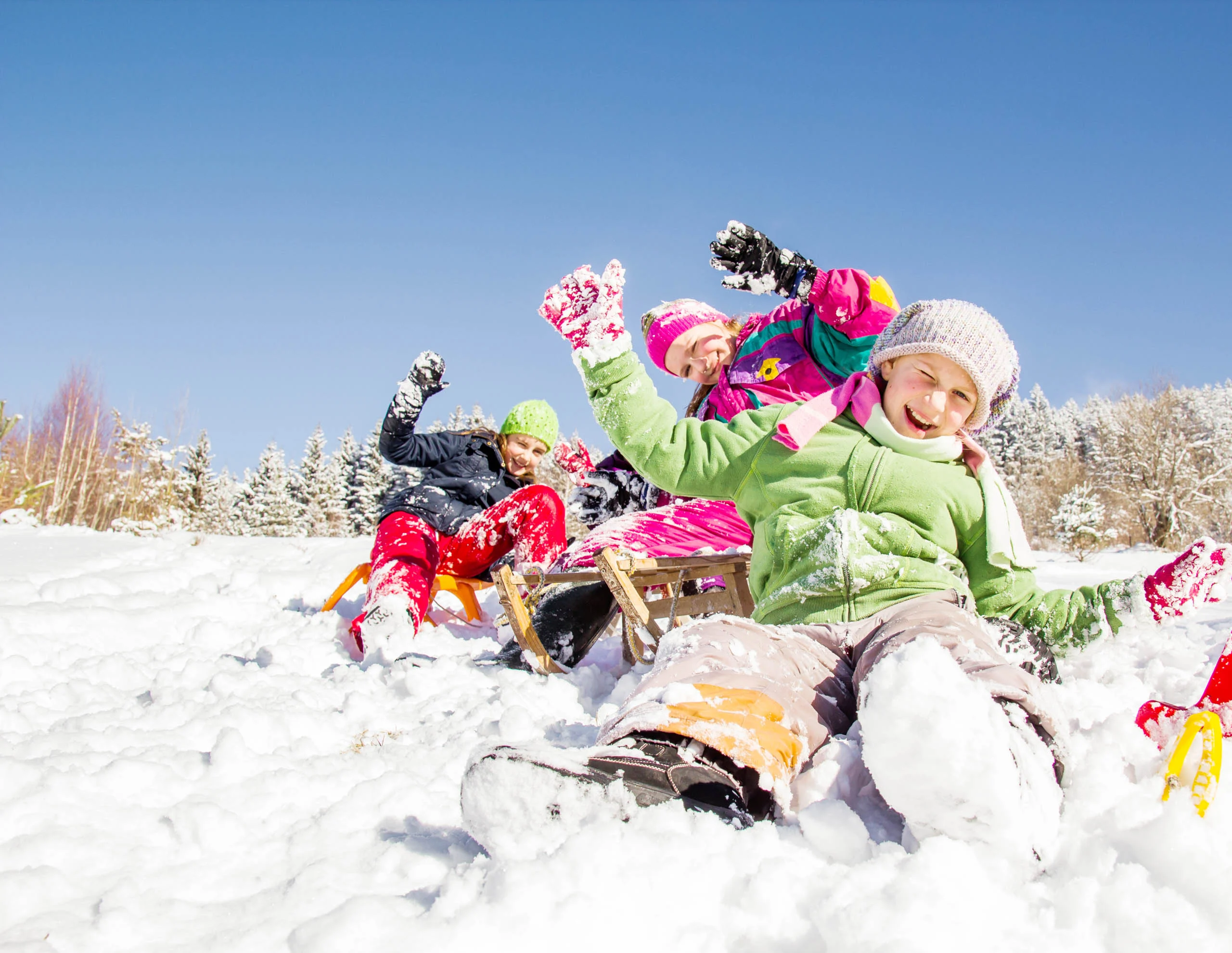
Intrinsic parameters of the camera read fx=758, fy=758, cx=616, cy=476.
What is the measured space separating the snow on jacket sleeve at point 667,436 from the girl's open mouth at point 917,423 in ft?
1.13

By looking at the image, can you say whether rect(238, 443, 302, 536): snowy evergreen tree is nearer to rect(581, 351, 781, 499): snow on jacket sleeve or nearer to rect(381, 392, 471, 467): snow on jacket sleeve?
rect(381, 392, 471, 467): snow on jacket sleeve

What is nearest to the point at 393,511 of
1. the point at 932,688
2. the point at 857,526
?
the point at 857,526

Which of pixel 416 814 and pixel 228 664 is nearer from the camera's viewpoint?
pixel 416 814

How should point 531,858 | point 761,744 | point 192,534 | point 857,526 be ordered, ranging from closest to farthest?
point 531,858 → point 761,744 → point 857,526 → point 192,534

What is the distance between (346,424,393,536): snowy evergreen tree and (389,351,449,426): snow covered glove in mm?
29992

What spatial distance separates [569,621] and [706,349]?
4.34 ft

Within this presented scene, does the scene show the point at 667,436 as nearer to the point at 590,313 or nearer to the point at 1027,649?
the point at 590,313

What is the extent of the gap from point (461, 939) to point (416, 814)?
503 mm

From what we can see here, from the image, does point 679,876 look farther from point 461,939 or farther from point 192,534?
point 192,534

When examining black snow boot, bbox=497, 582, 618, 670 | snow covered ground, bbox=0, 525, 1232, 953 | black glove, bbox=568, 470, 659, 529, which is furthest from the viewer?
black glove, bbox=568, 470, 659, 529

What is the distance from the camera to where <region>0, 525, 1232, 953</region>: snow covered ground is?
34.6 inches

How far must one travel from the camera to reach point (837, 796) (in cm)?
125

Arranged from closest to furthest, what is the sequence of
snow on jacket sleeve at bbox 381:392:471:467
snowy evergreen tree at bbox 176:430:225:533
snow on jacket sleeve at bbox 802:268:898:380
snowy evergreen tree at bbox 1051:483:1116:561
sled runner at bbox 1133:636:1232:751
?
1. sled runner at bbox 1133:636:1232:751
2. snow on jacket sleeve at bbox 802:268:898:380
3. snow on jacket sleeve at bbox 381:392:471:467
4. snowy evergreen tree at bbox 1051:483:1116:561
5. snowy evergreen tree at bbox 176:430:225:533

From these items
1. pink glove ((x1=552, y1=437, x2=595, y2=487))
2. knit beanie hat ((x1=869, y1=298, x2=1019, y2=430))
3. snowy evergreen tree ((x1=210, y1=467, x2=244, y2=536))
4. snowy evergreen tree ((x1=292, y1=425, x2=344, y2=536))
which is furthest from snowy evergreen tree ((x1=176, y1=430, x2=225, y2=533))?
knit beanie hat ((x1=869, y1=298, x2=1019, y2=430))
